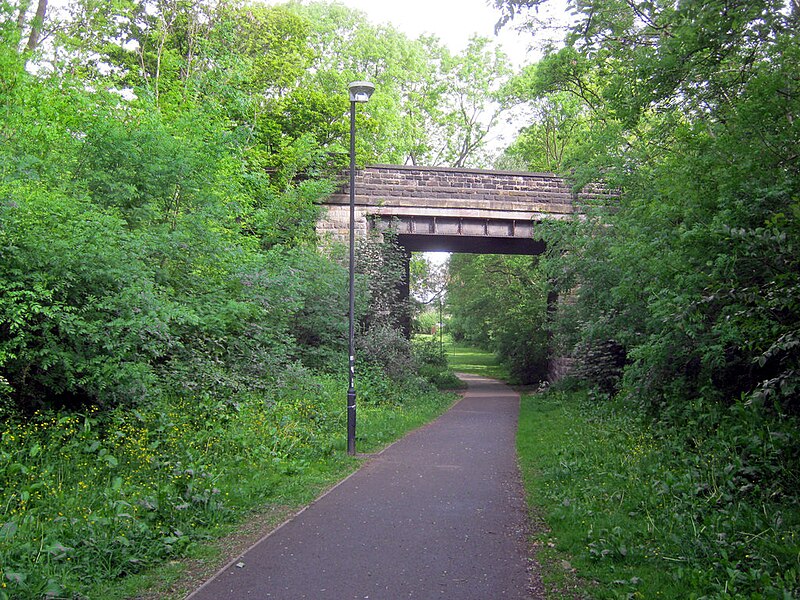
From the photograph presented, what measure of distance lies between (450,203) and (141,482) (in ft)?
54.6

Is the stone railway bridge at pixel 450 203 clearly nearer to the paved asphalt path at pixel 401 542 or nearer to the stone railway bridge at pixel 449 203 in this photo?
the stone railway bridge at pixel 449 203

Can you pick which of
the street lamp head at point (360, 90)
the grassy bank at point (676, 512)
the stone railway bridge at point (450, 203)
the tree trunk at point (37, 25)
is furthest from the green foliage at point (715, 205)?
the tree trunk at point (37, 25)

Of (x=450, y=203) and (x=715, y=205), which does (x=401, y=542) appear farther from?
(x=450, y=203)

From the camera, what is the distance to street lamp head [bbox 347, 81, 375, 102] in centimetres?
1161

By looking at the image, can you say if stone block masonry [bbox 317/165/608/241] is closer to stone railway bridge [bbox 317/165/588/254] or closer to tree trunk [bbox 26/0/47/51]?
stone railway bridge [bbox 317/165/588/254]

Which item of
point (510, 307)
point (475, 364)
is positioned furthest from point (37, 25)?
point (475, 364)

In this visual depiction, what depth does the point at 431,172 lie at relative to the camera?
23078 millimetres

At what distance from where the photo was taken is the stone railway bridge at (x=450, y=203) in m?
22.3

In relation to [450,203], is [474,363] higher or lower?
lower

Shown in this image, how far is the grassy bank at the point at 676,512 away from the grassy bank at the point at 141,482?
3.25 meters

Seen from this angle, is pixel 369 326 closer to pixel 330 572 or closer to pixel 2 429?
pixel 2 429

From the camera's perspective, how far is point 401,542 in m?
6.86

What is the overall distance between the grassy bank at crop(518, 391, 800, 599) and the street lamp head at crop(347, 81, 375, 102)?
6.77 metres

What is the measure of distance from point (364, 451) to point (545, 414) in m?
7.40
